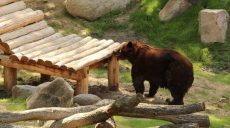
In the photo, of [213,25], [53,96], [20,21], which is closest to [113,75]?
[20,21]

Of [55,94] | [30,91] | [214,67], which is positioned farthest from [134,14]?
[55,94]

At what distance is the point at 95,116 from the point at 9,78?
5.98 metres

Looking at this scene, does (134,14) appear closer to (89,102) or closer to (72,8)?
(72,8)

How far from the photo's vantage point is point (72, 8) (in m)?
16.9

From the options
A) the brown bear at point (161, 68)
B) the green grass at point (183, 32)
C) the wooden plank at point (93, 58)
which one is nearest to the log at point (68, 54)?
the wooden plank at point (93, 58)

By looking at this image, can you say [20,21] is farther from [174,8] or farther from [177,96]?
[174,8]

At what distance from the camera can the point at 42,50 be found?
12.1 meters

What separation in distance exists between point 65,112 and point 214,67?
7640 millimetres

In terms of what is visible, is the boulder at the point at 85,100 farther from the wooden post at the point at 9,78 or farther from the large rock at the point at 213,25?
the large rock at the point at 213,25

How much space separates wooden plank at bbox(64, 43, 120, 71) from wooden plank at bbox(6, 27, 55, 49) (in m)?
1.54

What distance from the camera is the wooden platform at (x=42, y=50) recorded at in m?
11.4

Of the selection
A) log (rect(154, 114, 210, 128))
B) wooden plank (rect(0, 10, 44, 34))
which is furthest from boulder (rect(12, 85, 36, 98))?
log (rect(154, 114, 210, 128))

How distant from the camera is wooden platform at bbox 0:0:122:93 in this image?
1141cm

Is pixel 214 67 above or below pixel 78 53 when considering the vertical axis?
below
